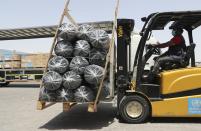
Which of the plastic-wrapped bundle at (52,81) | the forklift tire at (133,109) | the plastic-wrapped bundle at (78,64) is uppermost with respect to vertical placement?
the plastic-wrapped bundle at (78,64)

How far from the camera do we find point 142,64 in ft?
27.9

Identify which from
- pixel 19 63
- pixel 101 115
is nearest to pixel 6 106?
pixel 101 115

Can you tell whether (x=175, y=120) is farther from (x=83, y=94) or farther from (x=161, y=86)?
(x=83, y=94)

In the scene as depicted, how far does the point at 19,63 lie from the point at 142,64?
17.1 metres

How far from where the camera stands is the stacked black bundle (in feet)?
25.4

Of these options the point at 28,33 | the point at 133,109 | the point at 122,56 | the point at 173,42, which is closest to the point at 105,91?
the point at 133,109

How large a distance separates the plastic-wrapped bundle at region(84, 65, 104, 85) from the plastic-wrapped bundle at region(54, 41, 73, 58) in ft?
2.01

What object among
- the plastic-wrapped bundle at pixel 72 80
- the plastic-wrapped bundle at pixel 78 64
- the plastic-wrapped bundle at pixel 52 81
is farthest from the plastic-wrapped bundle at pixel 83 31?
the plastic-wrapped bundle at pixel 52 81

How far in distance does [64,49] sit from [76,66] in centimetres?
55

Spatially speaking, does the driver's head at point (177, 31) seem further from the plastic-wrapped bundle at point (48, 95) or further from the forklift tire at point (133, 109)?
the plastic-wrapped bundle at point (48, 95)

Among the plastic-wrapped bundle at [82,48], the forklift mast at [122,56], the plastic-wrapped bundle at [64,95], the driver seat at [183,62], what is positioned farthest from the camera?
the forklift mast at [122,56]

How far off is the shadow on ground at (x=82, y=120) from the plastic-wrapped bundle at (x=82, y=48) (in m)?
1.69

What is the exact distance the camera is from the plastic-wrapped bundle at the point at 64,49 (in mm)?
8070

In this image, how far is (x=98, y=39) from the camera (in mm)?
8086
